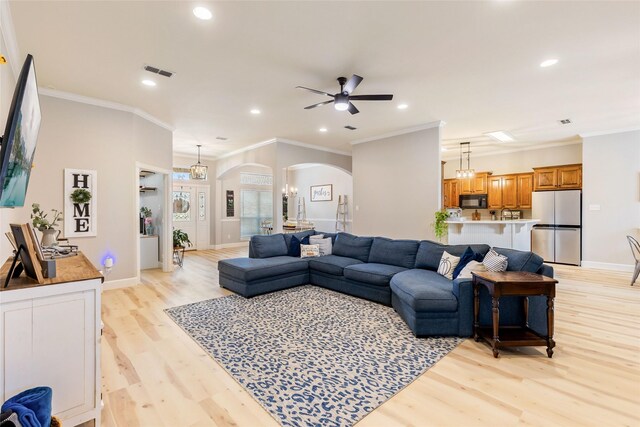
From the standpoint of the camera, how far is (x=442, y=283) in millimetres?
3486

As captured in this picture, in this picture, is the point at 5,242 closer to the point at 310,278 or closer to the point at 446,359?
the point at 310,278

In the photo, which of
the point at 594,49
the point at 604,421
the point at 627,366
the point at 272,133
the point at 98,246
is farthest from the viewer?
the point at 272,133

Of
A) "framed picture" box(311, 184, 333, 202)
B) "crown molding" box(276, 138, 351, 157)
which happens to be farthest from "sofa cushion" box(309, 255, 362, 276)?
"framed picture" box(311, 184, 333, 202)

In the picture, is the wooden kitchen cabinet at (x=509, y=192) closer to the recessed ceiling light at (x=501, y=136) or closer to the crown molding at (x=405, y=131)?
the recessed ceiling light at (x=501, y=136)

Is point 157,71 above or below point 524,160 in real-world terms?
above

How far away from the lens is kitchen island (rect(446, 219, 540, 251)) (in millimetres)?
5441

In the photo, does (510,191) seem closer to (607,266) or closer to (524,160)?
(524,160)

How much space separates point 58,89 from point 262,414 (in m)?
5.12

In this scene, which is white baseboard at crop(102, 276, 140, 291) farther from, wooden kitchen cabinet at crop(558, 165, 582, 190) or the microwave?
wooden kitchen cabinet at crop(558, 165, 582, 190)

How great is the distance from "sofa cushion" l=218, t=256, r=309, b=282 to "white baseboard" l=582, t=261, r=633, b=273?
653 cm

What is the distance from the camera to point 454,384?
2316 mm

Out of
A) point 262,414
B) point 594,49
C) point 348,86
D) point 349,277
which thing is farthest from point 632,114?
point 262,414

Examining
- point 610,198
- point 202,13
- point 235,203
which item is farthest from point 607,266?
point 235,203

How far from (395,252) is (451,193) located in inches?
218
